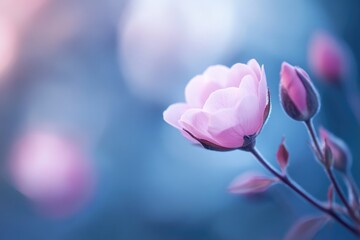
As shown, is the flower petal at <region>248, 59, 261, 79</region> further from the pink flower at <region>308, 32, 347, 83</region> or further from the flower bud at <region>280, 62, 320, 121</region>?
the pink flower at <region>308, 32, 347, 83</region>

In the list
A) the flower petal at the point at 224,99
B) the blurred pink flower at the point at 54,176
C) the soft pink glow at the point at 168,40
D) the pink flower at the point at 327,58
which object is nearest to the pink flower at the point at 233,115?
the flower petal at the point at 224,99

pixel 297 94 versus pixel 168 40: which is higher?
pixel 168 40

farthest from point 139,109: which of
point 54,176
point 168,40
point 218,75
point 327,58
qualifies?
point 218,75

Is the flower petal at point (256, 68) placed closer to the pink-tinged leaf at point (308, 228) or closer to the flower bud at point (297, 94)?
the flower bud at point (297, 94)

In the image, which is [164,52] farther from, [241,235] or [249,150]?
[249,150]

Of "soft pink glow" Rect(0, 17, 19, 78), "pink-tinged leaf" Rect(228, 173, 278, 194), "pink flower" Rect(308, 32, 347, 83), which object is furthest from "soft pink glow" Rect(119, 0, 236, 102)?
"pink-tinged leaf" Rect(228, 173, 278, 194)

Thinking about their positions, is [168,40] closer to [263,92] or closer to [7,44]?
[7,44]

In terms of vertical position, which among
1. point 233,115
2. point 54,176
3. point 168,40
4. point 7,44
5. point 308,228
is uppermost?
point 7,44
